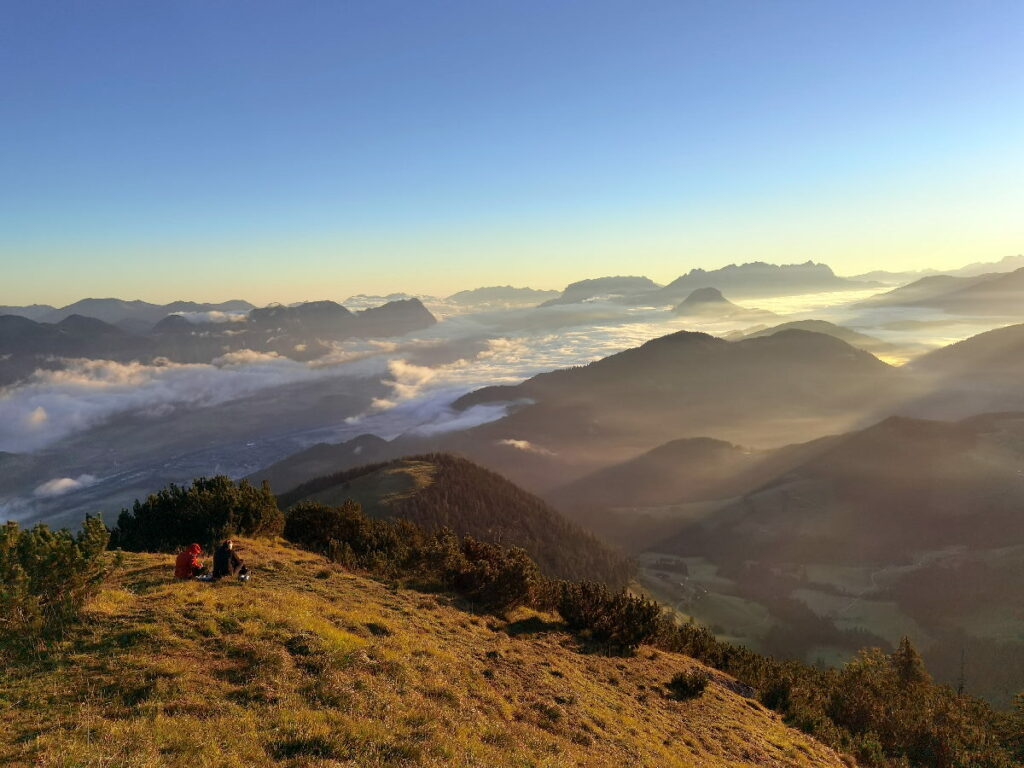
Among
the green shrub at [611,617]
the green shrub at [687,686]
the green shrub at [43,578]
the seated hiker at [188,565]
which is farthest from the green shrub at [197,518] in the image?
the green shrub at [687,686]

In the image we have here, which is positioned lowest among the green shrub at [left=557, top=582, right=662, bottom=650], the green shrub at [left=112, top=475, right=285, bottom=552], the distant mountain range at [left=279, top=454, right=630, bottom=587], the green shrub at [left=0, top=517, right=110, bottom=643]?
the distant mountain range at [left=279, top=454, right=630, bottom=587]

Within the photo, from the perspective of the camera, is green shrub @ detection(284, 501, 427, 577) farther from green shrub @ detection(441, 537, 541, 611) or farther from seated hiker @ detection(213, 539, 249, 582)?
seated hiker @ detection(213, 539, 249, 582)

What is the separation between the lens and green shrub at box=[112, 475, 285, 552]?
102ft

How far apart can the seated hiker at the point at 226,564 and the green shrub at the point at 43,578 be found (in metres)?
4.93

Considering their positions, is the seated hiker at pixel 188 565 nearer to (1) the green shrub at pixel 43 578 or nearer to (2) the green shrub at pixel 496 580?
(1) the green shrub at pixel 43 578

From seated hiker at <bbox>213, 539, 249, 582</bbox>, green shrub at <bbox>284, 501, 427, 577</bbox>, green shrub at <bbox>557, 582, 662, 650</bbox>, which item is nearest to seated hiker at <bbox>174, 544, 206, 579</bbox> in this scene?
seated hiker at <bbox>213, 539, 249, 582</bbox>

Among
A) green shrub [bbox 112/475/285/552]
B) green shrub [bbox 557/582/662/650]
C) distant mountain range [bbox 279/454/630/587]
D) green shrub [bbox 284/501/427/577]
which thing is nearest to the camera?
green shrub [bbox 557/582/662/650]

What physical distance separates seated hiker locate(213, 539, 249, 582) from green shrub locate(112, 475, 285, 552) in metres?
8.68

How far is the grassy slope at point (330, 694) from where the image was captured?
10594mm

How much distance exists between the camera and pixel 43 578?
15172mm

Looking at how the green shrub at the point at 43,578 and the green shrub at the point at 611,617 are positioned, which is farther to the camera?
the green shrub at the point at 611,617

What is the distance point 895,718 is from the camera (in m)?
30.5

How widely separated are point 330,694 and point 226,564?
1126 cm

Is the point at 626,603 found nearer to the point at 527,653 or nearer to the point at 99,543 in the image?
the point at 527,653
